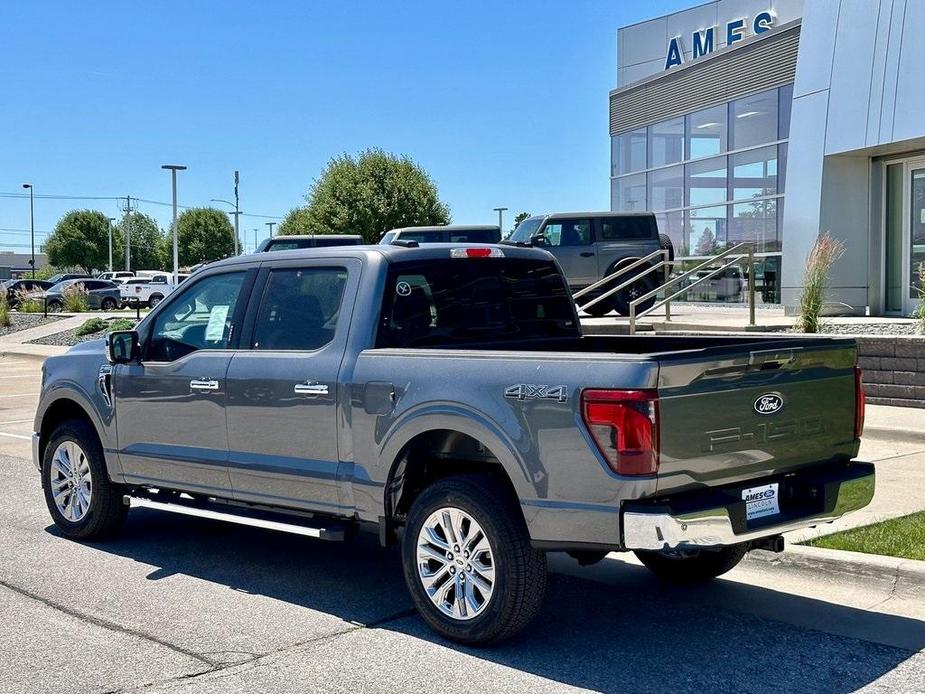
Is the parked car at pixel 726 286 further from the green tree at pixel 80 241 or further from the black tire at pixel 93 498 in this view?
the green tree at pixel 80 241

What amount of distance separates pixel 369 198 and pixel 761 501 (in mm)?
49007

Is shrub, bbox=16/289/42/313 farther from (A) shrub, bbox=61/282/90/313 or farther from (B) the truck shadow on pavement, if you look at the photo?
(B) the truck shadow on pavement

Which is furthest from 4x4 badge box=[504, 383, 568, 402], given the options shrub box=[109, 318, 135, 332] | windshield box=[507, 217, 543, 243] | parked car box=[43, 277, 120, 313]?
parked car box=[43, 277, 120, 313]

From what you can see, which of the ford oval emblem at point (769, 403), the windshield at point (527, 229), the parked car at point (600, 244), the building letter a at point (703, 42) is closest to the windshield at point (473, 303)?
the ford oval emblem at point (769, 403)

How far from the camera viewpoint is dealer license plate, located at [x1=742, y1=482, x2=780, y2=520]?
494 centimetres

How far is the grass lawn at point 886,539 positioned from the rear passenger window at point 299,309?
3.22 meters

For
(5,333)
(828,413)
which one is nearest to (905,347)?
(828,413)

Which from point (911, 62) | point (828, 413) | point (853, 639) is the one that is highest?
point (911, 62)

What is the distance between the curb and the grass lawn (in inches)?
4.0

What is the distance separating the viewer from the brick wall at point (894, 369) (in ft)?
38.4

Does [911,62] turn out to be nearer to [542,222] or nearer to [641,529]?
[542,222]

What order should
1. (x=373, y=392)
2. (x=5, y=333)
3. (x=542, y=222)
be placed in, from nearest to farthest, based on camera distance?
1. (x=373, y=392)
2. (x=542, y=222)
3. (x=5, y=333)

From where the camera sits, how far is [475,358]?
17.0 feet

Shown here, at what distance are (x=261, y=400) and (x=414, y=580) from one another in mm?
1438
